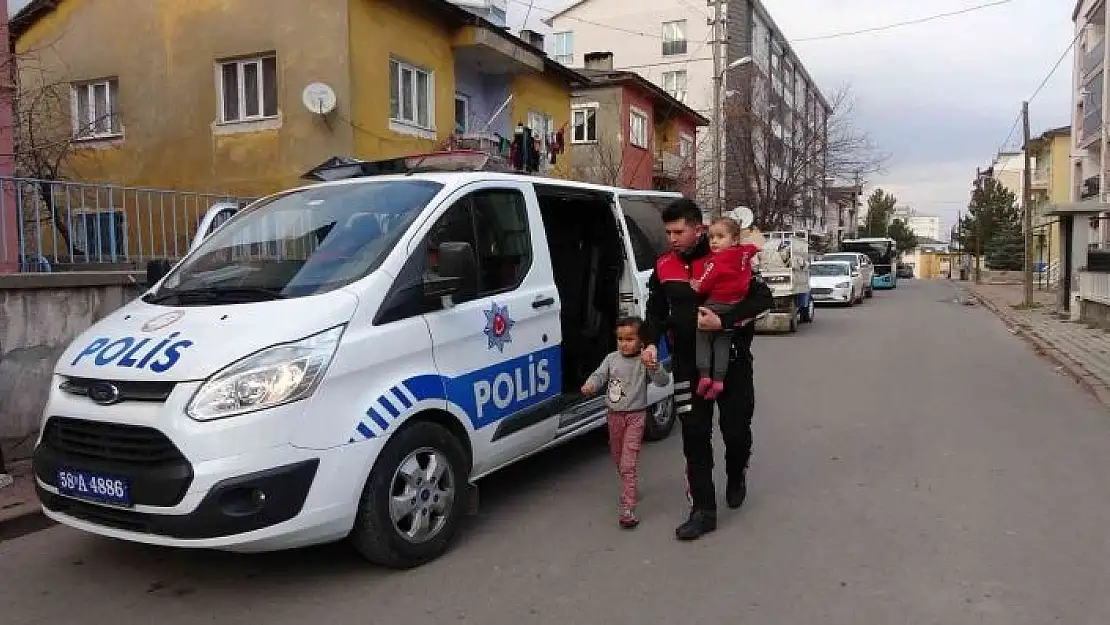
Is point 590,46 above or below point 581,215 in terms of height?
above

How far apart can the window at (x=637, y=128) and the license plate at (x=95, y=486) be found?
2668cm

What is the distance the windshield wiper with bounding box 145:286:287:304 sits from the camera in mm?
4207

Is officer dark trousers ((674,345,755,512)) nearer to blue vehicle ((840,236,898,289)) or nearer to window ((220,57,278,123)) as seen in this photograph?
window ((220,57,278,123))

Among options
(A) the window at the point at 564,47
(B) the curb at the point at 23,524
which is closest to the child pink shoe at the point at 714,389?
(B) the curb at the point at 23,524

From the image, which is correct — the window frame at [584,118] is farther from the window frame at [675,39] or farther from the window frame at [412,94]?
the window frame at [675,39]

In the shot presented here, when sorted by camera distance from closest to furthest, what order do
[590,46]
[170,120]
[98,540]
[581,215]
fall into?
[98,540], [581,215], [170,120], [590,46]

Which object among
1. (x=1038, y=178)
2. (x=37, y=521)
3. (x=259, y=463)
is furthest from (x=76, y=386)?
(x=1038, y=178)

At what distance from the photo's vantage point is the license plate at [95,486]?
12.4 feet

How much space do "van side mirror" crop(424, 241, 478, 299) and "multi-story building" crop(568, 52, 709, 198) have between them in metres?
21.8

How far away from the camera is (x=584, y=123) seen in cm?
3044

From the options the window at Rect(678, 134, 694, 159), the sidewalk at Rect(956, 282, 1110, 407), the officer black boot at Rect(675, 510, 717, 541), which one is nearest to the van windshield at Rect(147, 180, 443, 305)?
the officer black boot at Rect(675, 510, 717, 541)

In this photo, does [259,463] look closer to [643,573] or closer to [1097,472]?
[643,573]

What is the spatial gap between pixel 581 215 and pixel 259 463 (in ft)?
12.1

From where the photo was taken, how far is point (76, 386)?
4055 millimetres
